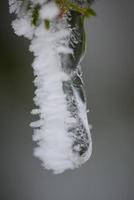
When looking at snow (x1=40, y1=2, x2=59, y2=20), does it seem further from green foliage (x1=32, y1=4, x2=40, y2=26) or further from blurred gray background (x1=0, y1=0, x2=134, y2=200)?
blurred gray background (x1=0, y1=0, x2=134, y2=200)

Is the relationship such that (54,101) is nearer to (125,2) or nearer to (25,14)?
(25,14)

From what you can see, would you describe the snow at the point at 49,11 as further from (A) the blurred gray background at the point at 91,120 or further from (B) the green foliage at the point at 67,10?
(A) the blurred gray background at the point at 91,120

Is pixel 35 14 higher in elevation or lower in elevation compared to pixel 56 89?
higher

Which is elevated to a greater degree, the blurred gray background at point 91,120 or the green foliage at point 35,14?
the green foliage at point 35,14

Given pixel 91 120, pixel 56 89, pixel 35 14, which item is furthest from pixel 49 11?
pixel 91 120

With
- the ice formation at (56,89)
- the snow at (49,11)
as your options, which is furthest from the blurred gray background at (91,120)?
the snow at (49,11)

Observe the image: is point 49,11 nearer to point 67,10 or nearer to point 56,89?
point 67,10
